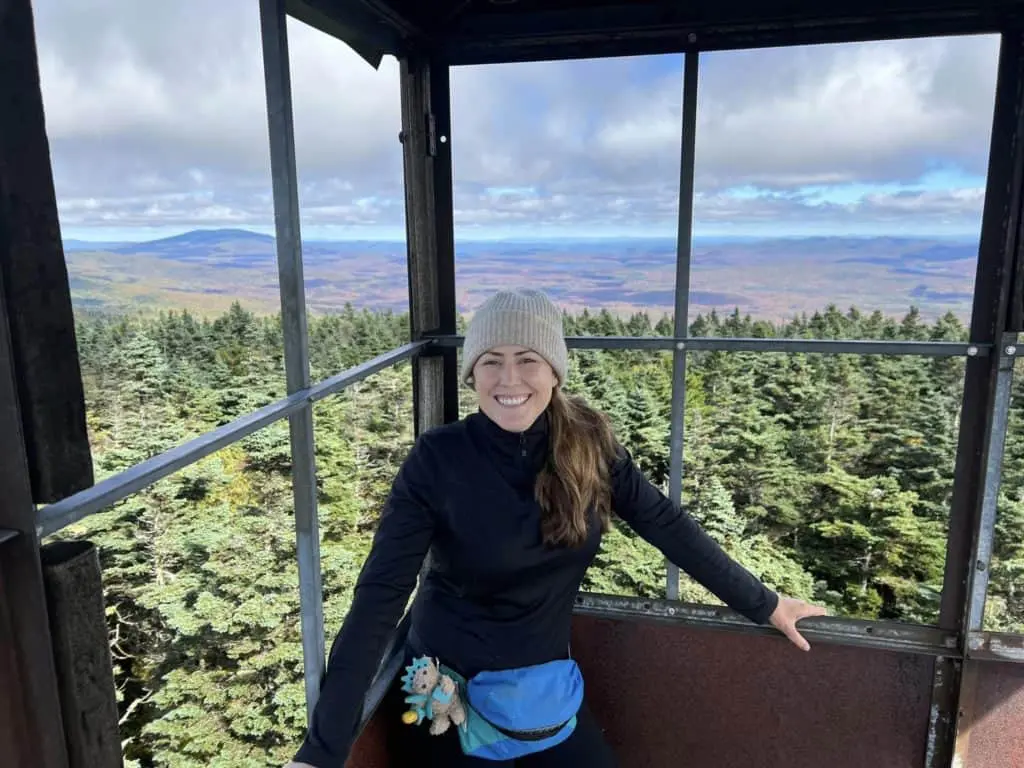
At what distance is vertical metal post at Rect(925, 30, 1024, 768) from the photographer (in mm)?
1778

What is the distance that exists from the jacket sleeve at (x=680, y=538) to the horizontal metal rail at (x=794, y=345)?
0.38m

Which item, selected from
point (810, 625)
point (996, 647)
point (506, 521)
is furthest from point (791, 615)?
point (506, 521)

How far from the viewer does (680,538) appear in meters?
1.75

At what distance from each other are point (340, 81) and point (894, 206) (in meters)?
18.4

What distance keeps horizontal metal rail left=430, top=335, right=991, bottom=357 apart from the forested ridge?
662 cm

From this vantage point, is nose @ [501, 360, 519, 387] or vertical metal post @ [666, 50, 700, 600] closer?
nose @ [501, 360, 519, 387]

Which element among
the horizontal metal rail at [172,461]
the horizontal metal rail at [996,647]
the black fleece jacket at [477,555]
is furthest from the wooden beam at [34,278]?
the horizontal metal rail at [996,647]

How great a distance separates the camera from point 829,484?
21125 millimetres

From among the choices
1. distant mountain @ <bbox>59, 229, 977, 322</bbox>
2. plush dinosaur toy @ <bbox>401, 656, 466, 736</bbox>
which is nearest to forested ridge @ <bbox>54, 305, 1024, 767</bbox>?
distant mountain @ <bbox>59, 229, 977, 322</bbox>

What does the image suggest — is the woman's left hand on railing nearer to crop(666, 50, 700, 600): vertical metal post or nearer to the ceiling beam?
crop(666, 50, 700, 600): vertical metal post

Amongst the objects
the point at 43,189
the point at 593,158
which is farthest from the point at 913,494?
the point at 43,189

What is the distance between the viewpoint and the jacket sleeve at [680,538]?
5.72 ft

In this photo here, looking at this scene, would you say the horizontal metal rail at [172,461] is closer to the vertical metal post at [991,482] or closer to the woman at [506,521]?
the woman at [506,521]

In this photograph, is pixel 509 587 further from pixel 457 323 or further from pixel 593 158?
pixel 593 158
